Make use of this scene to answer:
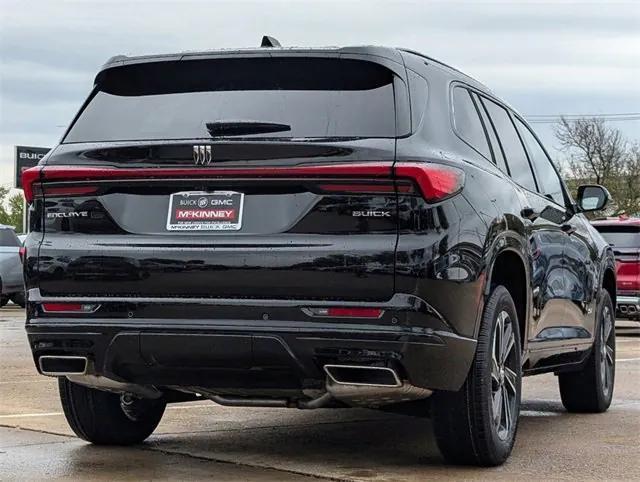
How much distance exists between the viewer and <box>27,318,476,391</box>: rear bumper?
521 centimetres

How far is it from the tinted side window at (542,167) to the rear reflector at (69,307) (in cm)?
303

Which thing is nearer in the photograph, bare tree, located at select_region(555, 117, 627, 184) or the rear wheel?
the rear wheel

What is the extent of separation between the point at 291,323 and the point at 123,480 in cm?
104

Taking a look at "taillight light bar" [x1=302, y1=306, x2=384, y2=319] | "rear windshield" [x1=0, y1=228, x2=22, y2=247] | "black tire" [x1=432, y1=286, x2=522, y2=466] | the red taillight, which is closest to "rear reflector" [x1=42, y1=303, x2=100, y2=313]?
"taillight light bar" [x1=302, y1=306, x2=384, y2=319]

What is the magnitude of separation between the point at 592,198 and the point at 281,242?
373 cm

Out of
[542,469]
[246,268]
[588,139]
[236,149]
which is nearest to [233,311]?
[246,268]

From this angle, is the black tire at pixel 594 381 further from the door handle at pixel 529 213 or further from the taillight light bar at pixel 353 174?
the taillight light bar at pixel 353 174

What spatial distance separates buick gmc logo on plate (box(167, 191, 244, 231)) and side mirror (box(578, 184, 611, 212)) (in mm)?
3612

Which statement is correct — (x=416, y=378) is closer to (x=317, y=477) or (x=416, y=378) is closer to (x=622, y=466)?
(x=317, y=477)

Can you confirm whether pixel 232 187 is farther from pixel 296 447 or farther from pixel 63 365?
pixel 296 447

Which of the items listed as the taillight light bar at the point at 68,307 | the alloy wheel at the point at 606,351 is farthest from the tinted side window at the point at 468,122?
the alloy wheel at the point at 606,351

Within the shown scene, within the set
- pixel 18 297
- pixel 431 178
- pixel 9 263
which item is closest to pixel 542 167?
pixel 431 178

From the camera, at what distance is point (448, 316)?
5332 mm

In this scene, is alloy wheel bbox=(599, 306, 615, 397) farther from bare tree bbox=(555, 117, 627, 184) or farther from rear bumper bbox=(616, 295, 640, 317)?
bare tree bbox=(555, 117, 627, 184)
